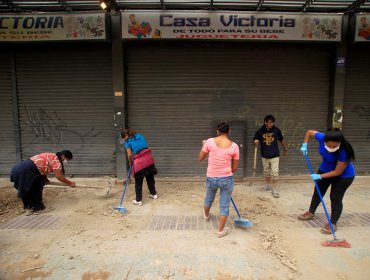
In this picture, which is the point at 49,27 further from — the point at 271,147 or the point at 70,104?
the point at 271,147

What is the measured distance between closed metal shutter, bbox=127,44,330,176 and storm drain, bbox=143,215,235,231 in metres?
2.38

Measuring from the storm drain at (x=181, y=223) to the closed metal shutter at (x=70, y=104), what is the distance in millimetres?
2901

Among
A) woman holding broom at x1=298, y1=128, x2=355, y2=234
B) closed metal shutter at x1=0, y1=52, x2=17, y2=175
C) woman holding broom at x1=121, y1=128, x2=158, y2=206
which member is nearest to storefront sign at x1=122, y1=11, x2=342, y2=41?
woman holding broom at x1=121, y1=128, x2=158, y2=206

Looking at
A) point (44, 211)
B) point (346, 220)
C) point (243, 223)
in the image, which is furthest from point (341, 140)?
point (44, 211)

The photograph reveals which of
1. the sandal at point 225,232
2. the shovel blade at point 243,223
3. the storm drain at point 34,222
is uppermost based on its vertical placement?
the shovel blade at point 243,223

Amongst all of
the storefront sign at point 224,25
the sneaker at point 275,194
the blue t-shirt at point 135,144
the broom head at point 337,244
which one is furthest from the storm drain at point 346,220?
the storefront sign at point 224,25

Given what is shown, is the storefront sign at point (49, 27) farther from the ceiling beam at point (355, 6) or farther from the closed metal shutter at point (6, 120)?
the ceiling beam at point (355, 6)

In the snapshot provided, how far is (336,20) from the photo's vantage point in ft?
21.5

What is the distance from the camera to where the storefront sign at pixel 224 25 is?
648 centimetres

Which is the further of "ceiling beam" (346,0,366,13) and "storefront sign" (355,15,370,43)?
"storefront sign" (355,15,370,43)

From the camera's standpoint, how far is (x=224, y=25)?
6496 mm

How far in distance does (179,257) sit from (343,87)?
5.84 meters

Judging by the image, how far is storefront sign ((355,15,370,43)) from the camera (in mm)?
6535

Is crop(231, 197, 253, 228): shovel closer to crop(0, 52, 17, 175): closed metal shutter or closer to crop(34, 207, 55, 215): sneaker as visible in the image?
crop(34, 207, 55, 215): sneaker
